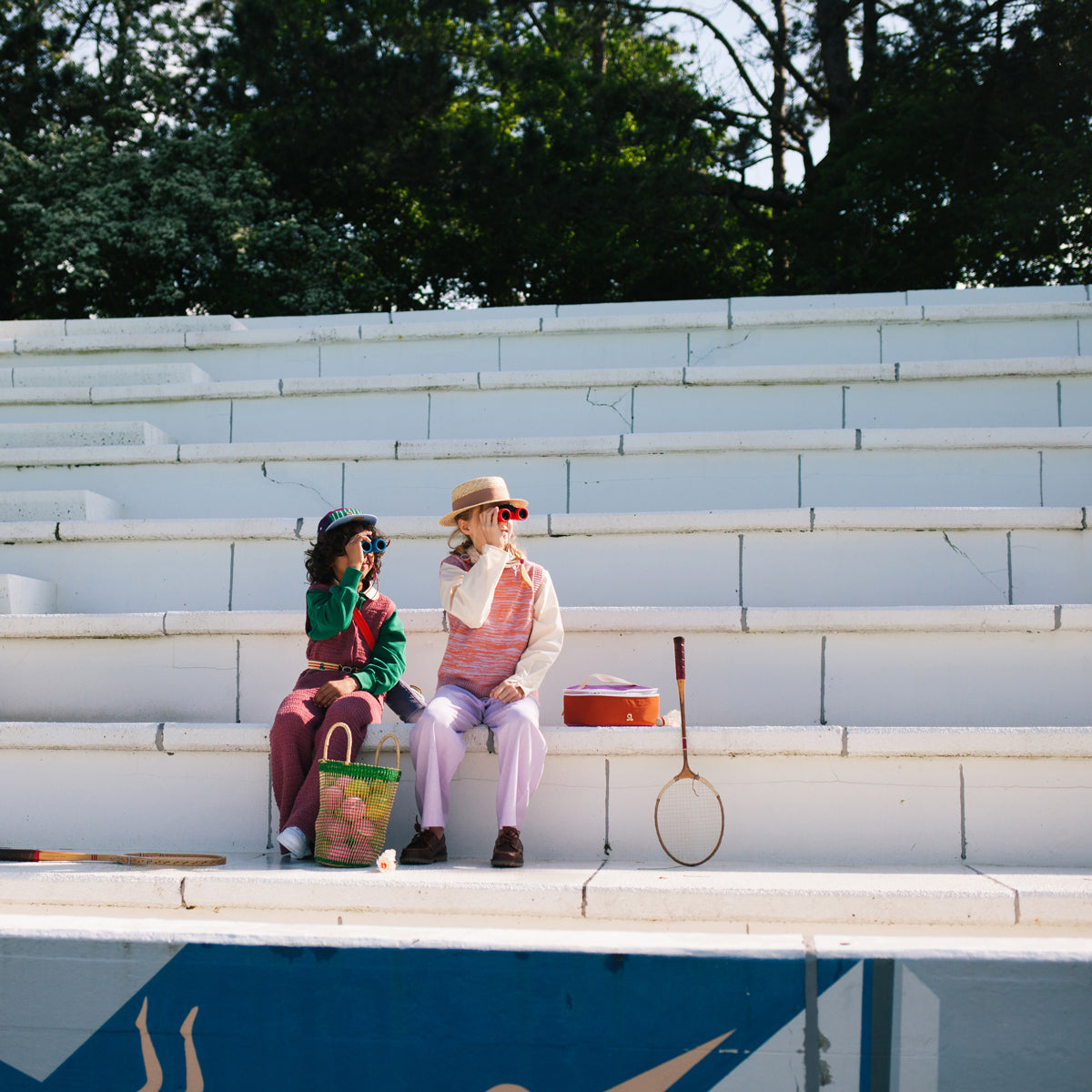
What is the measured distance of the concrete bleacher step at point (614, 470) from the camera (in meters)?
4.95

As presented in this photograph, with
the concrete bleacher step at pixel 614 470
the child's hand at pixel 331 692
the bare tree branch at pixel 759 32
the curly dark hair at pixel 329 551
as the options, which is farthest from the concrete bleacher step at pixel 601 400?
the bare tree branch at pixel 759 32

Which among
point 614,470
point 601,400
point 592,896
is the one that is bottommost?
point 592,896

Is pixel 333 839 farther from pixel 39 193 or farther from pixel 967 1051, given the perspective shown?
pixel 39 193

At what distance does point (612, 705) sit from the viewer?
141 inches

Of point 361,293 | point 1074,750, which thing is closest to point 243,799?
point 1074,750

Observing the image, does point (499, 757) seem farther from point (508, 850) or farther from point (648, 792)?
point (648, 792)

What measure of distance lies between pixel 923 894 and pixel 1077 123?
27.1 ft

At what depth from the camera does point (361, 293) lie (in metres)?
10.9

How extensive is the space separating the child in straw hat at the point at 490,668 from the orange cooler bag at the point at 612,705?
0.48ft

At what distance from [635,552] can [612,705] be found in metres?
1.04

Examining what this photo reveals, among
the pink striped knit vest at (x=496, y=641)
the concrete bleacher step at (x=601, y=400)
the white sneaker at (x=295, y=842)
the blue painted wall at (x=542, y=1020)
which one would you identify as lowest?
the blue painted wall at (x=542, y=1020)

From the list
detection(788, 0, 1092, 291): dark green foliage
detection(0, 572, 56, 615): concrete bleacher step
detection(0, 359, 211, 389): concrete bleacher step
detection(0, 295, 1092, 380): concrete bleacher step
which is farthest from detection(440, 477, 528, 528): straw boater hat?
detection(788, 0, 1092, 291): dark green foliage

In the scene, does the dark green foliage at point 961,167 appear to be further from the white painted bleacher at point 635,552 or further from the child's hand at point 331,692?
the child's hand at point 331,692

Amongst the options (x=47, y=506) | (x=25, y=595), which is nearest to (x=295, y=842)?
(x=25, y=595)
